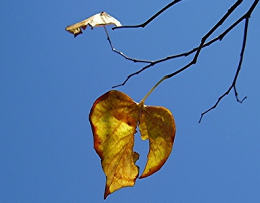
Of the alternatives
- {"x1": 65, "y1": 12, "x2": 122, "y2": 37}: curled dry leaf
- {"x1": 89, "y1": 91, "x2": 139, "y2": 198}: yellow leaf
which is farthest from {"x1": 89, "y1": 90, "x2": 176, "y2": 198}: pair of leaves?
{"x1": 65, "y1": 12, "x2": 122, "y2": 37}: curled dry leaf

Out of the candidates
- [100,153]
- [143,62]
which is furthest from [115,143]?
[143,62]

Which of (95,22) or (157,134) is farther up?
(95,22)

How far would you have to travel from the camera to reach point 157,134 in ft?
2.49

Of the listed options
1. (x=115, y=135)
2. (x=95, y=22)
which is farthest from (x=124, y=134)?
(x=95, y=22)

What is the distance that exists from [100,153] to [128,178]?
78mm

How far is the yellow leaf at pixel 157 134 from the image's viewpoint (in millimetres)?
730

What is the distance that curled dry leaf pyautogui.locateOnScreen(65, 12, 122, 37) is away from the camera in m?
0.70

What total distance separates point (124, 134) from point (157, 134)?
0.22 feet

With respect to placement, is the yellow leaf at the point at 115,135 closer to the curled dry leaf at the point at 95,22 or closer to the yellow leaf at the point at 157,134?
the yellow leaf at the point at 157,134

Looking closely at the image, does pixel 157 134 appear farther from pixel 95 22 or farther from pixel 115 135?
pixel 95 22

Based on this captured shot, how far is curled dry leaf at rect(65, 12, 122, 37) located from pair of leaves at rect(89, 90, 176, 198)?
5.3 inches

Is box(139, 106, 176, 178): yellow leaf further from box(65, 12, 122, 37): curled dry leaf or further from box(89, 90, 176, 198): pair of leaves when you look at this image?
box(65, 12, 122, 37): curled dry leaf

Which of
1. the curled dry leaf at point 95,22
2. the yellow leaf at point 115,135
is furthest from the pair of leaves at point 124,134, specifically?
the curled dry leaf at point 95,22

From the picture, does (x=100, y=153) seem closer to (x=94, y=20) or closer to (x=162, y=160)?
(x=162, y=160)
